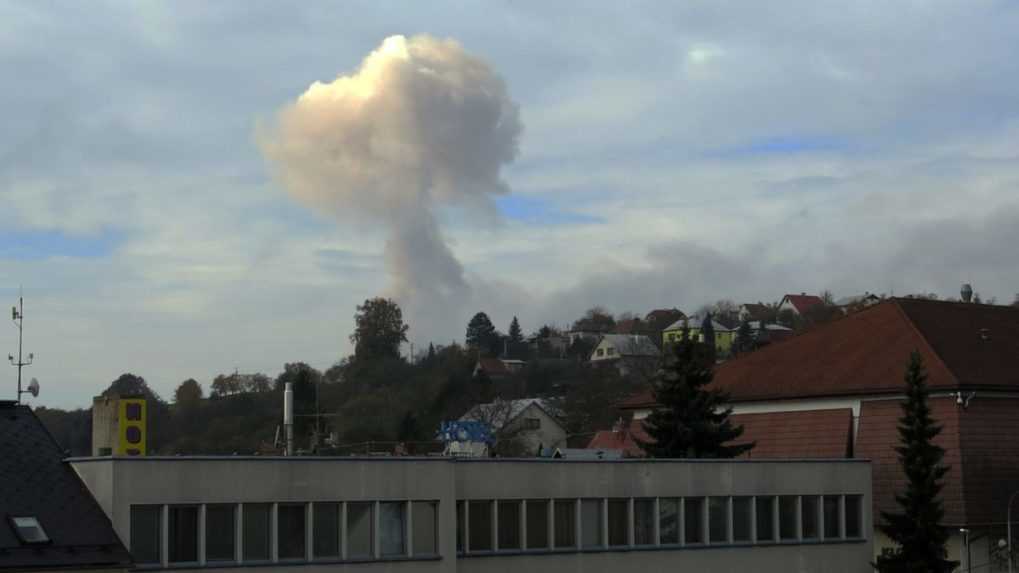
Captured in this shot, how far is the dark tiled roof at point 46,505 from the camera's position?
94.3ft

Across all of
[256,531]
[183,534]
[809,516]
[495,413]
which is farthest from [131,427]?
[495,413]

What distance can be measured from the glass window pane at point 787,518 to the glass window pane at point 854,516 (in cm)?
244

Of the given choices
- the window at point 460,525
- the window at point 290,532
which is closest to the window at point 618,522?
the window at point 460,525

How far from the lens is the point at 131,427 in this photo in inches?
1940

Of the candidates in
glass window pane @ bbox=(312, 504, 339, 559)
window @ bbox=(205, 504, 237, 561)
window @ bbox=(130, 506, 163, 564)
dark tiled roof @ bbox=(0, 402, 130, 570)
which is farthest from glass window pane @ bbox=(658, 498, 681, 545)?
dark tiled roof @ bbox=(0, 402, 130, 570)

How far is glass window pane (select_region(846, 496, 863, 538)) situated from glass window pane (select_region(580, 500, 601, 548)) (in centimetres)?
1007

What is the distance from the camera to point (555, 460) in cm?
3928

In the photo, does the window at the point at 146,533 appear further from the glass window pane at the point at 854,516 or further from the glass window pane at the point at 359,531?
the glass window pane at the point at 854,516

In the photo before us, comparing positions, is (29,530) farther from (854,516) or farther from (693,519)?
(854,516)

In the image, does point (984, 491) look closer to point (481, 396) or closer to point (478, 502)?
point (478, 502)

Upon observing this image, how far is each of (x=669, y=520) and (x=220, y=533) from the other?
14.3m

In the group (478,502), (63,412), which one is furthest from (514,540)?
(63,412)

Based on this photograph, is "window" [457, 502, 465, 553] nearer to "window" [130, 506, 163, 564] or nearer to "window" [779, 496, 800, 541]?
"window" [130, 506, 163, 564]

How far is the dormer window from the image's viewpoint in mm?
28828
